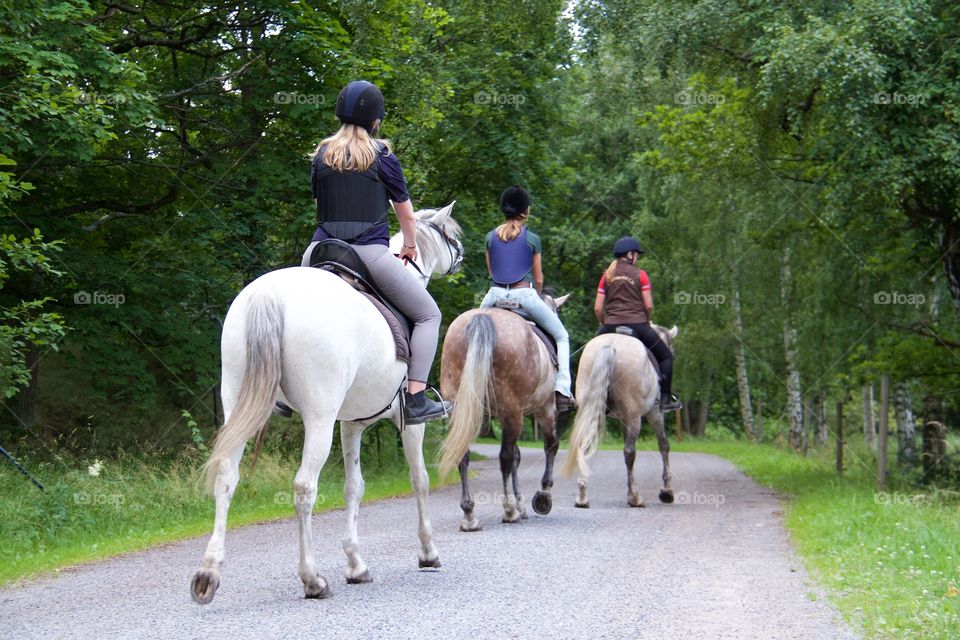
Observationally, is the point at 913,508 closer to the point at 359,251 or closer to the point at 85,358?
the point at 359,251

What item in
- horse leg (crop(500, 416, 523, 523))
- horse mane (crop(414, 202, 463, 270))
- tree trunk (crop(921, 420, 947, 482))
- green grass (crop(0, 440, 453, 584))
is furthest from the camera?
tree trunk (crop(921, 420, 947, 482))

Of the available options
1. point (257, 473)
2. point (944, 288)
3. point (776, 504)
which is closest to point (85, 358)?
point (257, 473)

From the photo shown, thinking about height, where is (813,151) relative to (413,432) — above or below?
above

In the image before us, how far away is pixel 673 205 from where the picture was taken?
120 feet

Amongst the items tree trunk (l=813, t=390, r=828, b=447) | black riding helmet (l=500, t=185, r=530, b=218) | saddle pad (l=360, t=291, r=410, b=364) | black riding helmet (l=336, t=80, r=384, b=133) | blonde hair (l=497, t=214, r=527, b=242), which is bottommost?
tree trunk (l=813, t=390, r=828, b=447)

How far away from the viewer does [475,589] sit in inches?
272

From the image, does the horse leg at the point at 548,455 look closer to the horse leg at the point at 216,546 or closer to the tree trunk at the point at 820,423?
the horse leg at the point at 216,546

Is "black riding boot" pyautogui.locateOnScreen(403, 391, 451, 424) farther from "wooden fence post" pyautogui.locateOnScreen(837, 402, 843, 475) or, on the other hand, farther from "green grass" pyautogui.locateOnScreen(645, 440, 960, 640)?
"wooden fence post" pyautogui.locateOnScreen(837, 402, 843, 475)

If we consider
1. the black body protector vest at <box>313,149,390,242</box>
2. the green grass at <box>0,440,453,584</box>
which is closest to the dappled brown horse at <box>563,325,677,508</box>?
the green grass at <box>0,440,453,584</box>

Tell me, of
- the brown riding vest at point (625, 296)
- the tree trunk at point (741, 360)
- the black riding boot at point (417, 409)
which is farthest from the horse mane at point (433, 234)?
the tree trunk at point (741, 360)

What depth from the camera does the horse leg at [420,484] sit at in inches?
300

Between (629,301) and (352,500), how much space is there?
7.34 metres

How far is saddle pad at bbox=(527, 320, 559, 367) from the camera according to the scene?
11789 millimetres

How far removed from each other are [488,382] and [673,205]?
1071 inches
